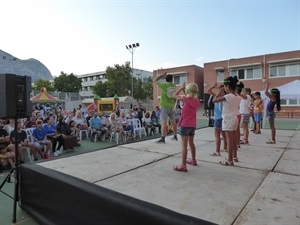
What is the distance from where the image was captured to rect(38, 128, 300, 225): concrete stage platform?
7.85 feet

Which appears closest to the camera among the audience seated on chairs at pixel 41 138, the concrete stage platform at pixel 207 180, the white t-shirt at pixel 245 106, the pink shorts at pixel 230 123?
the concrete stage platform at pixel 207 180

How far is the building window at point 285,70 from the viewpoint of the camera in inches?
970

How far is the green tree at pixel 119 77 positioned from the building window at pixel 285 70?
23569 mm

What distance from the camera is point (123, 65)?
40.9 meters

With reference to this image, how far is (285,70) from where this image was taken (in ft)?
82.9

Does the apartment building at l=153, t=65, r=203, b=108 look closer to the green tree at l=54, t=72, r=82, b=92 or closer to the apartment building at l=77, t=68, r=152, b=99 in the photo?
the green tree at l=54, t=72, r=82, b=92

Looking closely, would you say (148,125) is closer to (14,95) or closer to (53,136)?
(53,136)

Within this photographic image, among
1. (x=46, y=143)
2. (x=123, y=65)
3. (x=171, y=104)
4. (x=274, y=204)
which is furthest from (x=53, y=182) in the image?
(x=123, y=65)

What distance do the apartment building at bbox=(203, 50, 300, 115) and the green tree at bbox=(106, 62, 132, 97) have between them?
16.0 meters

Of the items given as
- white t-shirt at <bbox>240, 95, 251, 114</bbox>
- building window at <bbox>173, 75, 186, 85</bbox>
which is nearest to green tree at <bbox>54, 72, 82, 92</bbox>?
building window at <bbox>173, 75, 186, 85</bbox>

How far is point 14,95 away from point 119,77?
1506 inches

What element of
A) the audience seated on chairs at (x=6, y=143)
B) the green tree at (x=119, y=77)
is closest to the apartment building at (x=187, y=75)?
the green tree at (x=119, y=77)

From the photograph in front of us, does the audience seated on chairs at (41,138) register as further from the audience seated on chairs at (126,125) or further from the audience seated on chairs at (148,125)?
the audience seated on chairs at (148,125)

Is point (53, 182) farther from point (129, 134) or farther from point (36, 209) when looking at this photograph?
point (129, 134)
